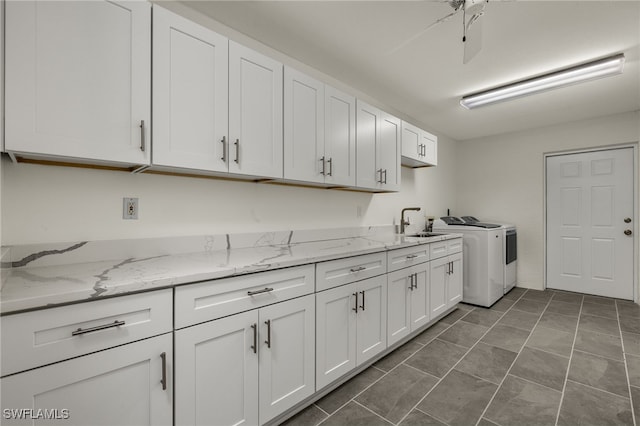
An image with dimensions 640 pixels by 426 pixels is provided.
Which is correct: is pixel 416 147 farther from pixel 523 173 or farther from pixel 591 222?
pixel 591 222

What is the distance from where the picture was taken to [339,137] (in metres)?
2.30

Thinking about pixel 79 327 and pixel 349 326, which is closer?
pixel 79 327

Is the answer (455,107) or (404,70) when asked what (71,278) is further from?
(455,107)

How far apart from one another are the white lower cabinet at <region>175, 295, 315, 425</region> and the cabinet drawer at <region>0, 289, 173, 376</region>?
0.15 metres

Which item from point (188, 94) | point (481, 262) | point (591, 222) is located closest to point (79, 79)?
point (188, 94)

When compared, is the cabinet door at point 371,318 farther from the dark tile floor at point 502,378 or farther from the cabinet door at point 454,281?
the cabinet door at point 454,281

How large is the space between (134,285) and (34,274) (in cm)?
51

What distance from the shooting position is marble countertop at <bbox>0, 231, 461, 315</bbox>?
2.90ft

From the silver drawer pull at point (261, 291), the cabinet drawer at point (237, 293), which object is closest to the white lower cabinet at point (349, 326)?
the cabinet drawer at point (237, 293)

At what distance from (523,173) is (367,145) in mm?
3323

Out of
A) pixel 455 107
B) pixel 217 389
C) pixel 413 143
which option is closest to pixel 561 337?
pixel 413 143

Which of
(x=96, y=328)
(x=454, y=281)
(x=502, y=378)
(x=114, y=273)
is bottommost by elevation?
(x=502, y=378)

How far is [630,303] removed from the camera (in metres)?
3.61

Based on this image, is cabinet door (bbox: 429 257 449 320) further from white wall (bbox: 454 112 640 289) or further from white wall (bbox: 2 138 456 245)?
white wall (bbox: 454 112 640 289)
